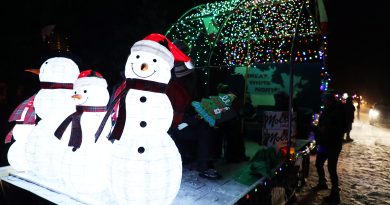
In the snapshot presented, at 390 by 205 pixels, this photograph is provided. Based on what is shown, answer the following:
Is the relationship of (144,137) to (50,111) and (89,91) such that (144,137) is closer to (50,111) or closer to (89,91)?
(89,91)

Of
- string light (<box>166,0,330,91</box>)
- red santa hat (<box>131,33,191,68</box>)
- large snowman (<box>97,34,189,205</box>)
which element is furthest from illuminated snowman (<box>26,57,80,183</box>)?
string light (<box>166,0,330,91</box>)

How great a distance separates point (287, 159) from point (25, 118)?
13.9 ft

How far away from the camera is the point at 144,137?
2.63 m

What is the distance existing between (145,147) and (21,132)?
8.63 ft

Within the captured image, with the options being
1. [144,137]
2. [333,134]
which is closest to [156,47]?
[144,137]

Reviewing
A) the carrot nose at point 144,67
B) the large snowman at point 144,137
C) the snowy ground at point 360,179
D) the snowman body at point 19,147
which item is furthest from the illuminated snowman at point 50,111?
the snowy ground at point 360,179

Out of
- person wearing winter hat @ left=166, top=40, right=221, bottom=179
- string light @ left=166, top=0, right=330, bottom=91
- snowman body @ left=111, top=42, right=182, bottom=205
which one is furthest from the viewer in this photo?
string light @ left=166, top=0, right=330, bottom=91

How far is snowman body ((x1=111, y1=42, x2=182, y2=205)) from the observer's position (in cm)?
258

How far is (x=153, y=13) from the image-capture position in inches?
395

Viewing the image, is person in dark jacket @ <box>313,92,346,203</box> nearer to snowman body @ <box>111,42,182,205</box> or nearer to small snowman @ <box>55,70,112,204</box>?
snowman body @ <box>111,42,182,205</box>

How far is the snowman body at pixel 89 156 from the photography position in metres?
3.09

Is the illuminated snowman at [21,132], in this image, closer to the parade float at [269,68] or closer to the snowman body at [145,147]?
the snowman body at [145,147]

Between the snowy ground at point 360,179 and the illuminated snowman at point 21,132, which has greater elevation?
the illuminated snowman at point 21,132

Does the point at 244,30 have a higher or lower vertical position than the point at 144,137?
higher
